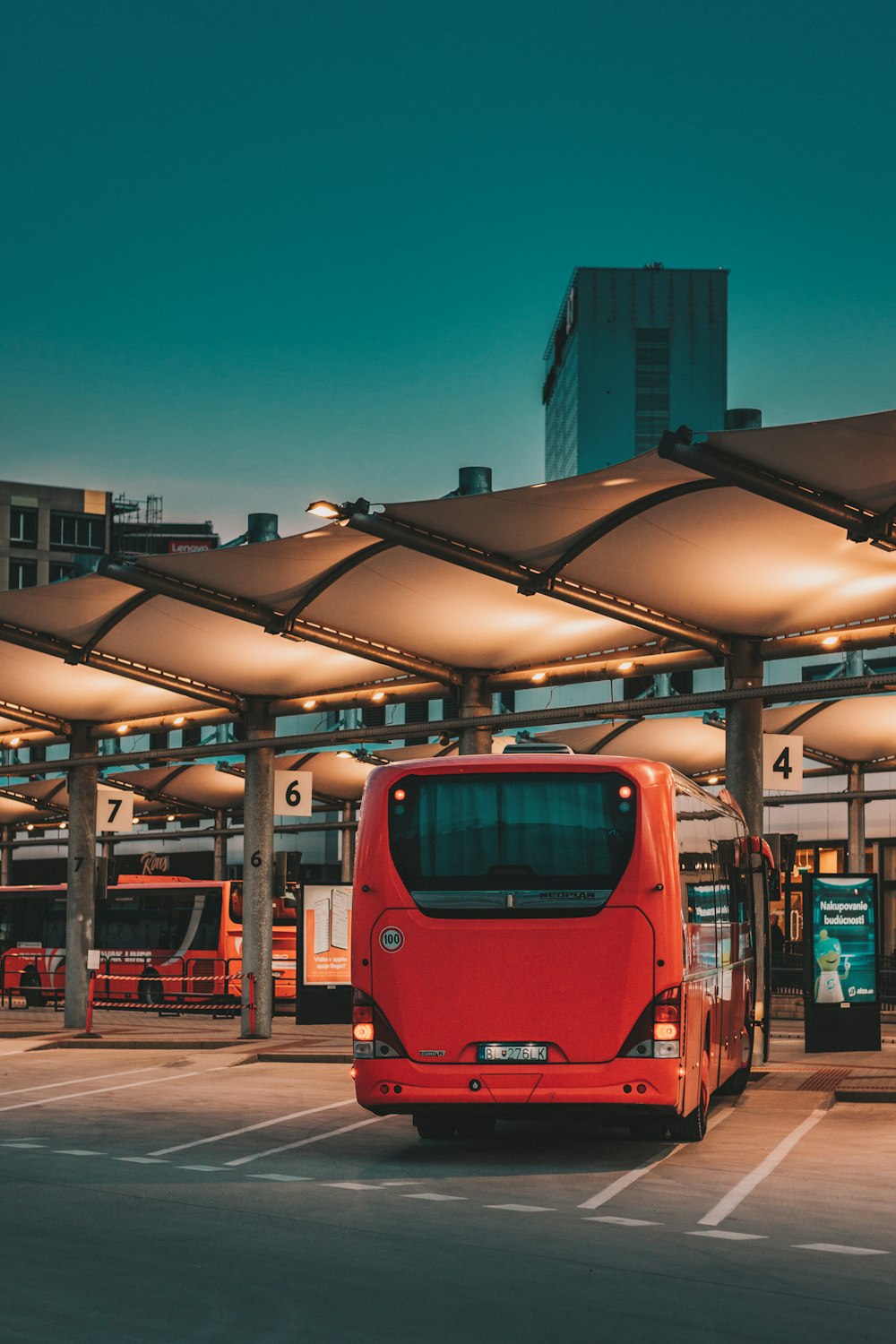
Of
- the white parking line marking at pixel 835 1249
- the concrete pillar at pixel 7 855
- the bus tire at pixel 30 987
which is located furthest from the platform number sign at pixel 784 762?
the concrete pillar at pixel 7 855

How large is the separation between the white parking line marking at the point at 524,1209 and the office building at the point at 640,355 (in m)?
160

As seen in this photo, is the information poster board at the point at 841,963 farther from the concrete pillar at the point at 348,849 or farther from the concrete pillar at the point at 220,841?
the concrete pillar at the point at 220,841

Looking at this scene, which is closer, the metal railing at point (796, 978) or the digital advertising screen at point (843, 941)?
the digital advertising screen at point (843, 941)

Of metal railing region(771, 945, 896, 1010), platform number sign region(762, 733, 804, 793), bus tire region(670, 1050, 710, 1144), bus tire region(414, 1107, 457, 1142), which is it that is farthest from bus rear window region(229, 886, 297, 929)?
bus tire region(670, 1050, 710, 1144)

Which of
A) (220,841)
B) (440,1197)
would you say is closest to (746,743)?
(440,1197)

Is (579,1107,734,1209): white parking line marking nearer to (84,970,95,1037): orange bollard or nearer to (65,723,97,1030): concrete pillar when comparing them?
(84,970,95,1037): orange bollard

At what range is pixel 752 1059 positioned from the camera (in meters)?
21.0

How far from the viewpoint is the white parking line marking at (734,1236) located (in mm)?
9320

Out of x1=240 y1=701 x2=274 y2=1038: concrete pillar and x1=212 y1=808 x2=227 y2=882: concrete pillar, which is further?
x1=212 y1=808 x2=227 y2=882: concrete pillar

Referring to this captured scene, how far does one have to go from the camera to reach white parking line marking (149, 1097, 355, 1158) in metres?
13.3

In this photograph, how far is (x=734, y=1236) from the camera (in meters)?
9.45

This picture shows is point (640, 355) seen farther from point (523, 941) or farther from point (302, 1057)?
point (523, 941)

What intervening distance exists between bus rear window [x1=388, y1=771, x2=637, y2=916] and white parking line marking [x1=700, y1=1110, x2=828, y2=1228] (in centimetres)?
210

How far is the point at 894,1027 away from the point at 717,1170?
19.2 m
